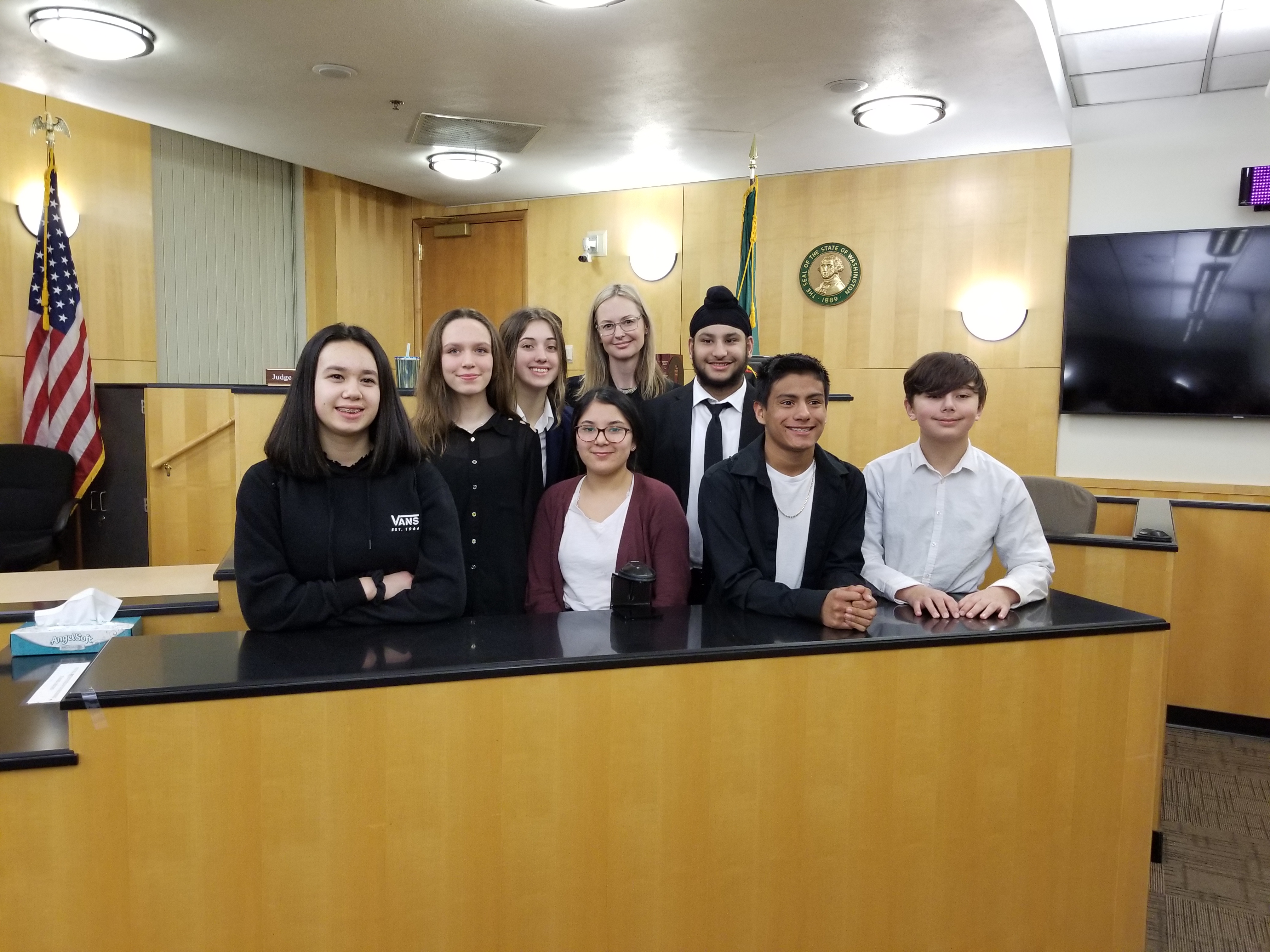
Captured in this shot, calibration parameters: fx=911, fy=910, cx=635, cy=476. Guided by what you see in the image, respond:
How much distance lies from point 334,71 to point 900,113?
303 centimetres

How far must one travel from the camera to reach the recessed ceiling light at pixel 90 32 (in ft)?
12.8

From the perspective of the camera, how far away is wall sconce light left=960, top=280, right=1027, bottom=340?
238 inches

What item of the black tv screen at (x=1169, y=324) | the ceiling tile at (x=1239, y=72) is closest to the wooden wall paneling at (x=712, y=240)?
the black tv screen at (x=1169, y=324)

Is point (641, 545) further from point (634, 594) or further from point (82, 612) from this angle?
point (82, 612)

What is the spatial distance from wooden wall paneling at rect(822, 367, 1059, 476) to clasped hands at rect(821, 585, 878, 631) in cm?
403

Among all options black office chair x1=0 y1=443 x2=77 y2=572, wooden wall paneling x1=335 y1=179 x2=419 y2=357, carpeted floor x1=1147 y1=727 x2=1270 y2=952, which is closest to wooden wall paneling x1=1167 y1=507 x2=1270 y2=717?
carpeted floor x1=1147 y1=727 x2=1270 y2=952

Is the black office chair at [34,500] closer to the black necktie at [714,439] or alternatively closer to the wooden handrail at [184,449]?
the wooden handrail at [184,449]

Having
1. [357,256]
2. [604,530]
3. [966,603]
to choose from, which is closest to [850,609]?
[966,603]

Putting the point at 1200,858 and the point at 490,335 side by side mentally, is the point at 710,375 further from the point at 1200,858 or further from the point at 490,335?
the point at 1200,858

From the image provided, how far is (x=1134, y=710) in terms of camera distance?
190cm

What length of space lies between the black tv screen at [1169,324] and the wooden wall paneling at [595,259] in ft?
7.98

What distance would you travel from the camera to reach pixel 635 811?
1646mm

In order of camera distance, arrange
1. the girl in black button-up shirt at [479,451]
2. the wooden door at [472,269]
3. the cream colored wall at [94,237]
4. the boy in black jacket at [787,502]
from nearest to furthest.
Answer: the boy in black jacket at [787,502]
the girl in black button-up shirt at [479,451]
the cream colored wall at [94,237]
the wooden door at [472,269]

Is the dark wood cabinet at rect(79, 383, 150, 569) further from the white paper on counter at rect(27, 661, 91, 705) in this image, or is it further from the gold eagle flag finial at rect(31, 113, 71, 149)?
the white paper on counter at rect(27, 661, 91, 705)
